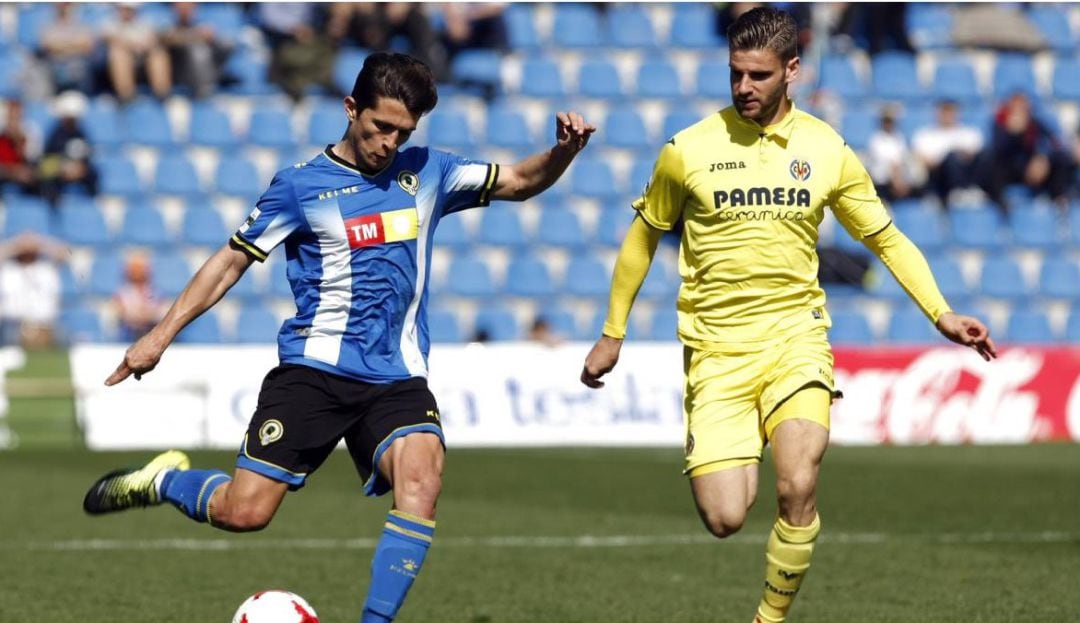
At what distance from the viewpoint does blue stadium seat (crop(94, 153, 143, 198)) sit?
2062 centimetres

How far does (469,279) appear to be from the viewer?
20578mm

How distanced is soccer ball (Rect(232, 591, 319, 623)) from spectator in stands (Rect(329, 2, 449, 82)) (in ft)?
49.8

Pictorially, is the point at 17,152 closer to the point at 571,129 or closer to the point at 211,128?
the point at 211,128

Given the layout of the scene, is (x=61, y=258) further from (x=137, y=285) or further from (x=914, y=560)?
(x=914, y=560)

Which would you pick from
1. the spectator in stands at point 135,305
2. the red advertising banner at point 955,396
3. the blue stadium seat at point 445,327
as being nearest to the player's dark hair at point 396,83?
the red advertising banner at point 955,396

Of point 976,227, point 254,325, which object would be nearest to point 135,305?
point 254,325

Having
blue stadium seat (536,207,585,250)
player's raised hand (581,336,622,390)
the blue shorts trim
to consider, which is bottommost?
blue stadium seat (536,207,585,250)

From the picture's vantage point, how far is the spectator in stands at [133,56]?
67.4 feet

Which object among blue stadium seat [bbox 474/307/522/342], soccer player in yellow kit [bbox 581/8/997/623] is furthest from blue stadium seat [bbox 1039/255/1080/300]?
soccer player in yellow kit [bbox 581/8/997/623]

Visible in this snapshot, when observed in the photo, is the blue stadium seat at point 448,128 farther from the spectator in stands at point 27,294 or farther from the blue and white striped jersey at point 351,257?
the blue and white striped jersey at point 351,257

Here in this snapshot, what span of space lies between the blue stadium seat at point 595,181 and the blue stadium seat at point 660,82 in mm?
1376

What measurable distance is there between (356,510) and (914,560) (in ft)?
13.9

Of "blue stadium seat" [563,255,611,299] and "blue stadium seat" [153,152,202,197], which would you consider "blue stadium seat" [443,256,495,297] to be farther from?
"blue stadium seat" [153,152,202,197]

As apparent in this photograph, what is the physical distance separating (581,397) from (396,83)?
11.7 metres
